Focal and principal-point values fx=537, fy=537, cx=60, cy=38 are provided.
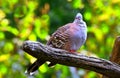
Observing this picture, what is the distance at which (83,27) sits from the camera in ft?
6.72

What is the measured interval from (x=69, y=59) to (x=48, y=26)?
185 cm

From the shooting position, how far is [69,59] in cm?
196

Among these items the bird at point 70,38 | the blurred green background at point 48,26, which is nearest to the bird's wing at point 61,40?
the bird at point 70,38

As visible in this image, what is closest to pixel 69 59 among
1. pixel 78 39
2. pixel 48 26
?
pixel 78 39

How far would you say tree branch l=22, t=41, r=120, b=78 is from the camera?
184 cm

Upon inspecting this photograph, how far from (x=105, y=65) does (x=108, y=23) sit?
2072 mm

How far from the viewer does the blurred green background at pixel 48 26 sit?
357 cm

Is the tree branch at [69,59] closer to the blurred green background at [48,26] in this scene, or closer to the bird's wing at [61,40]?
the bird's wing at [61,40]

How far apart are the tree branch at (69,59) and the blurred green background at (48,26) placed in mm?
1401

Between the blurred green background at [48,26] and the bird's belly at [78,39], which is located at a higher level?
the bird's belly at [78,39]

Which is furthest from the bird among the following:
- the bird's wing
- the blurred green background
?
the blurred green background

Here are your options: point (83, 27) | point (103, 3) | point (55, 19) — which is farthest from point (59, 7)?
point (83, 27)

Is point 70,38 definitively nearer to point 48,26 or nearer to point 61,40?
point 61,40

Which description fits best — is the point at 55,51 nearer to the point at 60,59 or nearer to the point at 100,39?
the point at 60,59
